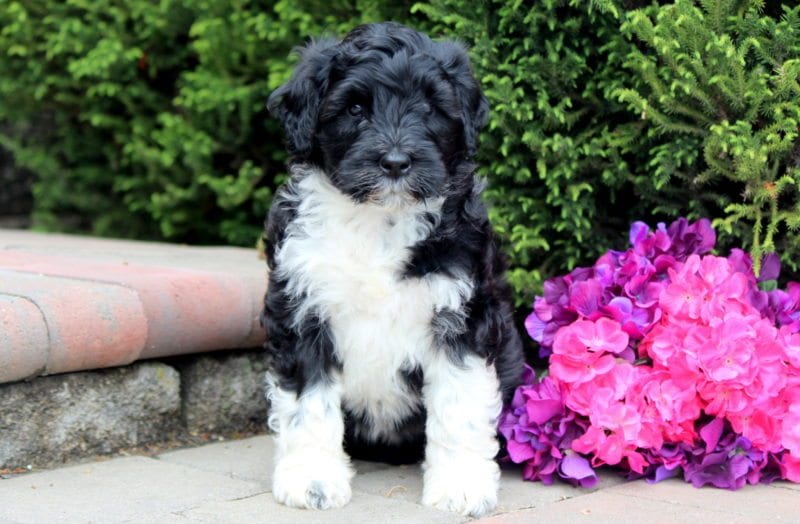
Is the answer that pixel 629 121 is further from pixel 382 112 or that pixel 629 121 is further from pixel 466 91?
pixel 382 112

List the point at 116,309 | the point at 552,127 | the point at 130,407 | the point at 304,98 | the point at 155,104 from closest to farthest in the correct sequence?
the point at 304,98
the point at 116,309
the point at 130,407
the point at 552,127
the point at 155,104

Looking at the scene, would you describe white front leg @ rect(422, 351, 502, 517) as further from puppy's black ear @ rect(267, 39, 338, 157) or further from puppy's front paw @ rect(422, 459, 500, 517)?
puppy's black ear @ rect(267, 39, 338, 157)

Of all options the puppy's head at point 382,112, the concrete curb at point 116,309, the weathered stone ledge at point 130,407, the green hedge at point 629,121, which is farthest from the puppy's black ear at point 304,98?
the weathered stone ledge at point 130,407

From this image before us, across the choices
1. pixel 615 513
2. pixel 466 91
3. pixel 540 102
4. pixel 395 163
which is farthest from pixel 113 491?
pixel 540 102

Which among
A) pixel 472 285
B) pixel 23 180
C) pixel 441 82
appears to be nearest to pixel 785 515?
pixel 472 285

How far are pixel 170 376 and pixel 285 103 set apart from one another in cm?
142

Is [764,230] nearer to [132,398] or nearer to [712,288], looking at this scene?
[712,288]

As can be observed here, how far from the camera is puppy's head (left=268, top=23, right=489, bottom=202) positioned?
3299 mm

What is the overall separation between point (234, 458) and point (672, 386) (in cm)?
178

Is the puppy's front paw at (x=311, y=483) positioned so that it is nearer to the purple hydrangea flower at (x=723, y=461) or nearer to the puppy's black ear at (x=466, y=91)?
the puppy's black ear at (x=466, y=91)

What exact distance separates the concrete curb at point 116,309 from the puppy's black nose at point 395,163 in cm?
139

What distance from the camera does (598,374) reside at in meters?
3.88

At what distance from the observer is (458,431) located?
11.5 feet

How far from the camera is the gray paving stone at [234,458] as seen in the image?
3.90 m
